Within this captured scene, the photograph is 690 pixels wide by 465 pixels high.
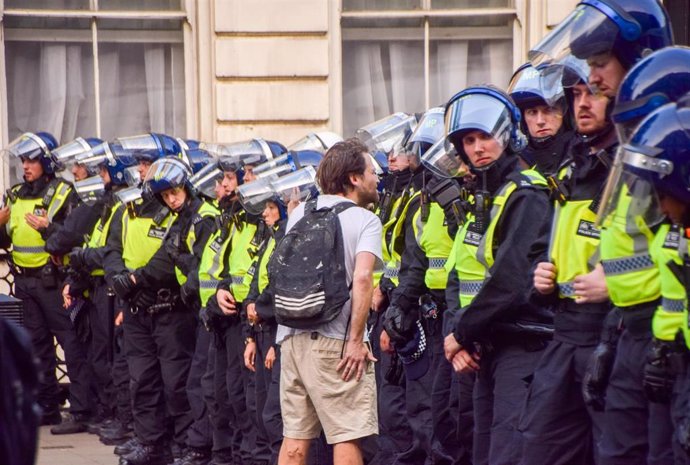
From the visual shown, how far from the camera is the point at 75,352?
11.9 meters

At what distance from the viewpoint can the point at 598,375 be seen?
5359 mm

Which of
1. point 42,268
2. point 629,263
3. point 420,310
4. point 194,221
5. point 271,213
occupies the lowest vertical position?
point 42,268

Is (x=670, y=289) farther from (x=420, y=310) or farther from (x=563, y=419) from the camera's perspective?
(x=420, y=310)

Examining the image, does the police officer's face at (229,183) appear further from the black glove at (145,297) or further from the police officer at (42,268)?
the police officer at (42,268)

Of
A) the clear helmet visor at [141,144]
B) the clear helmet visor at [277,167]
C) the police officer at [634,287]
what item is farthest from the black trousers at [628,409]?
the clear helmet visor at [141,144]

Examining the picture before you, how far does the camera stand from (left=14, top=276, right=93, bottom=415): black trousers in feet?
39.1

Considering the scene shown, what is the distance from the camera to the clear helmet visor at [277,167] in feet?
29.4

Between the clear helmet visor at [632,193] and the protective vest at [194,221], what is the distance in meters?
4.84

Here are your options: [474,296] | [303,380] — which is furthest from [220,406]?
[474,296]

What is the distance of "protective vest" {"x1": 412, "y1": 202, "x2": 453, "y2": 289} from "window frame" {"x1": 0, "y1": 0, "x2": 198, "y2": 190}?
21.6ft

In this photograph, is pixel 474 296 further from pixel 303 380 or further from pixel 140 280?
pixel 140 280

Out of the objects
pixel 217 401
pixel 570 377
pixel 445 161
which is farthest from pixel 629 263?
pixel 217 401

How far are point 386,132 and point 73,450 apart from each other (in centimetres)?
320

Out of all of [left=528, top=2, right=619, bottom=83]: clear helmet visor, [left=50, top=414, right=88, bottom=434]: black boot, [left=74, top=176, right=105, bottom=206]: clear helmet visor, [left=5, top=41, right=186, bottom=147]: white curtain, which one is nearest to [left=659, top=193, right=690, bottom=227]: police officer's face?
[left=528, top=2, right=619, bottom=83]: clear helmet visor
